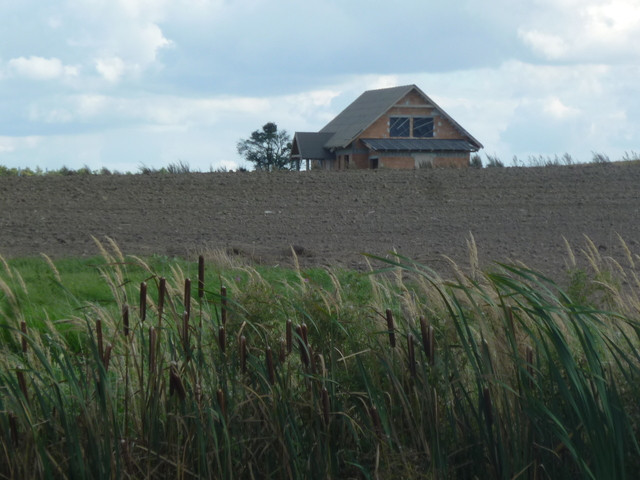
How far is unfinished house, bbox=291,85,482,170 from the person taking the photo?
35.9m

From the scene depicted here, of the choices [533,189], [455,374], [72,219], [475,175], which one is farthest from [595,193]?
[455,374]

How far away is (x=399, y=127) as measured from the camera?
3716 centimetres

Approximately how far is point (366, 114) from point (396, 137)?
197 centimetres

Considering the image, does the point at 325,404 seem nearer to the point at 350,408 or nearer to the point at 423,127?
the point at 350,408

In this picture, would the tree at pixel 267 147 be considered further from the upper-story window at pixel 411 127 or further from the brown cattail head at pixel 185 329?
the brown cattail head at pixel 185 329

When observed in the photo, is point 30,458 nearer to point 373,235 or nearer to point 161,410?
point 161,410

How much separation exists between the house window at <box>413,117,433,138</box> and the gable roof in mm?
721

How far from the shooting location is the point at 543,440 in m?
3.54

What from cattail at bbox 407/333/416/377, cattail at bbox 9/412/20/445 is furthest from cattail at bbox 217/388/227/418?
cattail at bbox 9/412/20/445

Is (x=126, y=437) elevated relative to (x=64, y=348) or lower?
lower

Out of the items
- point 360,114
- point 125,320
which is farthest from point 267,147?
point 125,320

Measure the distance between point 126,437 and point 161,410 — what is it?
29 cm

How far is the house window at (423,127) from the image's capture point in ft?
124

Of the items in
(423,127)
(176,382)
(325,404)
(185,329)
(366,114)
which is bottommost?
(325,404)
